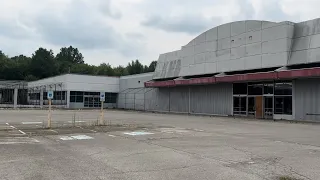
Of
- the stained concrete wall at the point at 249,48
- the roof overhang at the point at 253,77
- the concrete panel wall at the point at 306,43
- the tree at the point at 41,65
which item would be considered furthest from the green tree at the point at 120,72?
the concrete panel wall at the point at 306,43

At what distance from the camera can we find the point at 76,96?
217 ft

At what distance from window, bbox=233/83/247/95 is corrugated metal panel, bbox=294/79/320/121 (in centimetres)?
710

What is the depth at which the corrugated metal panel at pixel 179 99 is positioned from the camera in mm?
50156

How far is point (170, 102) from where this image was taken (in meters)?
53.8

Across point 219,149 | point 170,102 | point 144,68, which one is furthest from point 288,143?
point 144,68

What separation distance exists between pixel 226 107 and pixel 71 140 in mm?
28663

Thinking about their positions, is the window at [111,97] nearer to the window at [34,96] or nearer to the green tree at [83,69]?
the window at [34,96]

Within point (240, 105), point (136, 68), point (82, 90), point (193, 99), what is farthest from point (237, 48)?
point (136, 68)

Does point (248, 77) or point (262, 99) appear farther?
point (262, 99)

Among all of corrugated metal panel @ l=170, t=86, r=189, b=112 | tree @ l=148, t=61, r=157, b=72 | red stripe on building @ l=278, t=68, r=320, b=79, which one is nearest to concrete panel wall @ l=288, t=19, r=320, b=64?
red stripe on building @ l=278, t=68, r=320, b=79

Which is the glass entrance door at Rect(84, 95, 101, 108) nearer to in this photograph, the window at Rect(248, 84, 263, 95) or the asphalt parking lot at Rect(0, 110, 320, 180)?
the window at Rect(248, 84, 263, 95)

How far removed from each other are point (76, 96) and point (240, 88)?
3447 cm

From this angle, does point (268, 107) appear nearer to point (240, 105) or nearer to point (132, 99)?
point (240, 105)

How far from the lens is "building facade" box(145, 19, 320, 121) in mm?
32625
